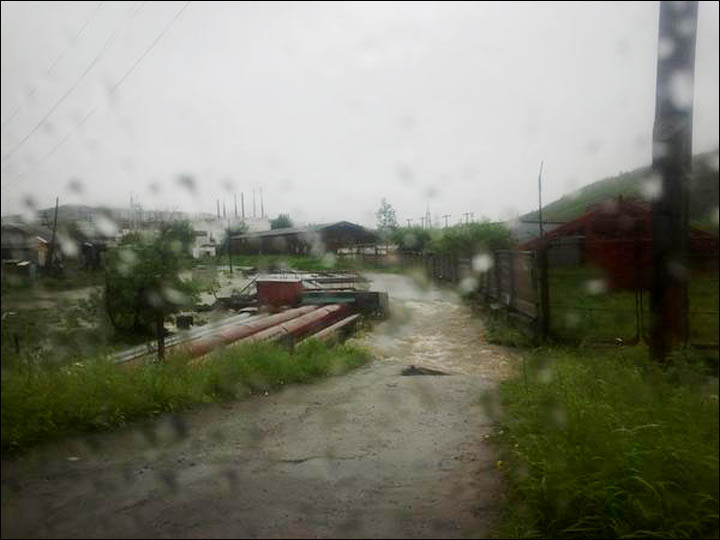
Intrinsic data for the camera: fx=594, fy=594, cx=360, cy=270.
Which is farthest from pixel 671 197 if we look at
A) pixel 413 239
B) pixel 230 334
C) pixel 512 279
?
pixel 413 239

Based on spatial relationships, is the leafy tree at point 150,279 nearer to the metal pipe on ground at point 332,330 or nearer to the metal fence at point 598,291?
the metal pipe on ground at point 332,330

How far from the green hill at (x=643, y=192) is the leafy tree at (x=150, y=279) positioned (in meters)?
→ 4.30

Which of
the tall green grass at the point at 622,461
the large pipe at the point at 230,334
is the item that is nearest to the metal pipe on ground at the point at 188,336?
the large pipe at the point at 230,334

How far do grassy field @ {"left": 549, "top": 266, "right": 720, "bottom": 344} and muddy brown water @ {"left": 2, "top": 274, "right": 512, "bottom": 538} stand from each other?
5.63 feet

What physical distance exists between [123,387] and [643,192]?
4.58 m

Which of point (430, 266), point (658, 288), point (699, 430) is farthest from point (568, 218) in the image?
point (430, 266)

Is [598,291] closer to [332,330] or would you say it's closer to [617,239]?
[617,239]

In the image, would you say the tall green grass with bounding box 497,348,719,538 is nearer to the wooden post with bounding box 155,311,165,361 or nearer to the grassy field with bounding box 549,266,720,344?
the grassy field with bounding box 549,266,720,344

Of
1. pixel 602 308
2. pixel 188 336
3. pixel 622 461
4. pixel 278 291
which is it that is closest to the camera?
pixel 622 461

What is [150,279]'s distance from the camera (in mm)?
6203

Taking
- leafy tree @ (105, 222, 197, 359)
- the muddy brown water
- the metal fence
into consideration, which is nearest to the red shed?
the metal fence

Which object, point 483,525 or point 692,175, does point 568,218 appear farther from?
point 483,525

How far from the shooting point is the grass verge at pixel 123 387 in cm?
371

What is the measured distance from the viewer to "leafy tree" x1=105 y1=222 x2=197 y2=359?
5965mm
